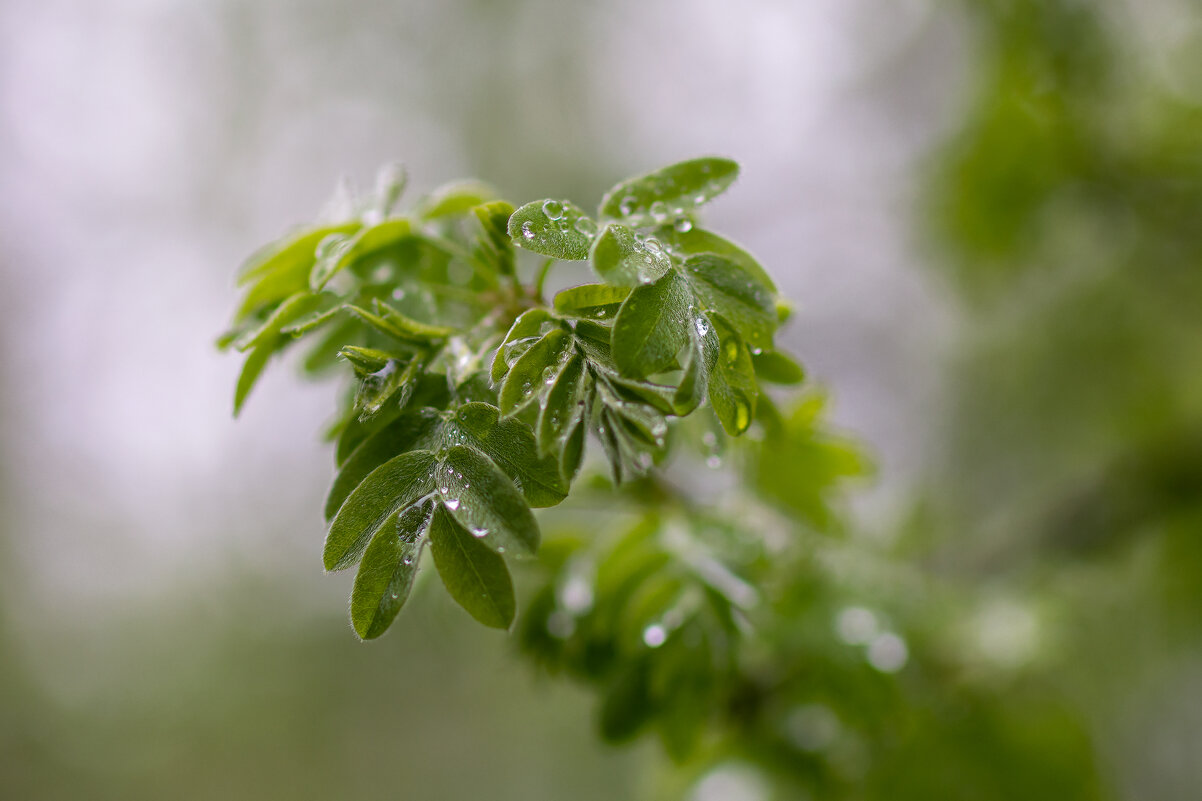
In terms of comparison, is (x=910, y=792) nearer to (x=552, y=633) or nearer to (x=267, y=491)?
(x=552, y=633)

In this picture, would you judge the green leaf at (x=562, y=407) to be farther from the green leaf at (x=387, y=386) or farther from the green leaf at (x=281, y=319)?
the green leaf at (x=281, y=319)

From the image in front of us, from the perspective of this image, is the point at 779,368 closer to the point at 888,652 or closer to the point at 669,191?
the point at 669,191

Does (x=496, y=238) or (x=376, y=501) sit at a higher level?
(x=496, y=238)

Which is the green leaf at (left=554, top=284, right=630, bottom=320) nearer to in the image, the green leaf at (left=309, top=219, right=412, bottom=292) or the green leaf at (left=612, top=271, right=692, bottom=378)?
the green leaf at (left=612, top=271, right=692, bottom=378)

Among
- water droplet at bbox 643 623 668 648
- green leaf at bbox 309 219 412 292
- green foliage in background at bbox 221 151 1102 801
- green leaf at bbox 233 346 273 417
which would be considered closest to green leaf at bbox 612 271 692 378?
green foliage in background at bbox 221 151 1102 801

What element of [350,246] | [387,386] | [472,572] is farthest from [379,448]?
[350,246]

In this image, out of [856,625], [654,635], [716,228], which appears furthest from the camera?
[716,228]

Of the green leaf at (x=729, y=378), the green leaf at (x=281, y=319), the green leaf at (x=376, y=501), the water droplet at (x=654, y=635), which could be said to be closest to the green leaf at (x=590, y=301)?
the green leaf at (x=729, y=378)
